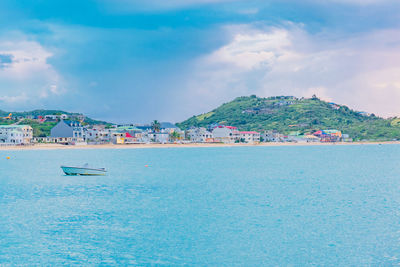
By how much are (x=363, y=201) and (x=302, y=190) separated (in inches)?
322

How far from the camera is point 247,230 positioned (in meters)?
24.8

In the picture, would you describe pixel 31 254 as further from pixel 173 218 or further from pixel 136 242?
pixel 173 218

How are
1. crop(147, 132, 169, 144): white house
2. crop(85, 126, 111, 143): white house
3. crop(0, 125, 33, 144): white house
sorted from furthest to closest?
crop(147, 132, 169, 144): white house, crop(85, 126, 111, 143): white house, crop(0, 125, 33, 144): white house

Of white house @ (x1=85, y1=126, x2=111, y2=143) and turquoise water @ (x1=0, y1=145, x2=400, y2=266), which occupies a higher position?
white house @ (x1=85, y1=126, x2=111, y2=143)

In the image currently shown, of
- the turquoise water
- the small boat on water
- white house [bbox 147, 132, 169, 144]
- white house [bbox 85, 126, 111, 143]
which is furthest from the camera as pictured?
white house [bbox 147, 132, 169, 144]

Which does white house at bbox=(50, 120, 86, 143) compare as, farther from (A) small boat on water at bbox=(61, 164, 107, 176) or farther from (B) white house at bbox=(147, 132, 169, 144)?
(A) small boat on water at bbox=(61, 164, 107, 176)

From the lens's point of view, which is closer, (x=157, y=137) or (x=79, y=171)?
(x=79, y=171)

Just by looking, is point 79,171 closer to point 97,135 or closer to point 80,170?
point 80,170

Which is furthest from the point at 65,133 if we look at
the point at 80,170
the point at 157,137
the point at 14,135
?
the point at 80,170

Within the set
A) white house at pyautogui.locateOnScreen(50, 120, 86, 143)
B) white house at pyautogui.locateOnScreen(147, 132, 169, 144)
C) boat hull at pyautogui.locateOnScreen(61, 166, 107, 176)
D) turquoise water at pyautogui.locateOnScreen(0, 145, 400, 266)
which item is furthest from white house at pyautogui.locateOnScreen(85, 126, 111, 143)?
turquoise water at pyautogui.locateOnScreen(0, 145, 400, 266)

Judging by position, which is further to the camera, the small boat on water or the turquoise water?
the small boat on water

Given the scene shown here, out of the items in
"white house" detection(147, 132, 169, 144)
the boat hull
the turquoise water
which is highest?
"white house" detection(147, 132, 169, 144)

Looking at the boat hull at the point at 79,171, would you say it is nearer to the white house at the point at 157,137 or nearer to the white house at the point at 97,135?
the white house at the point at 97,135

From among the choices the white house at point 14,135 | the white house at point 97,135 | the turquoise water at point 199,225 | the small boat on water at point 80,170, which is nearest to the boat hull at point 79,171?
the small boat on water at point 80,170
